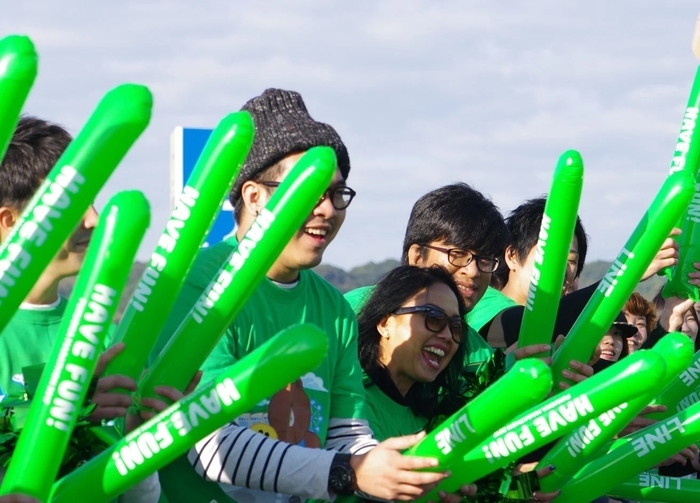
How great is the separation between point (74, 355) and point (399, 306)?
6.53 feet

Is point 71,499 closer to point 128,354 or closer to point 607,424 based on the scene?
point 128,354

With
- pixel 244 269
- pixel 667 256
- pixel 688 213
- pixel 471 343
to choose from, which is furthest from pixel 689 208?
pixel 244 269

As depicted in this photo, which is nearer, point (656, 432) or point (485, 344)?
point (656, 432)

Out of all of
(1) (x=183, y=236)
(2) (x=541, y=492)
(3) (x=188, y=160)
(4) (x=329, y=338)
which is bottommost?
(2) (x=541, y=492)

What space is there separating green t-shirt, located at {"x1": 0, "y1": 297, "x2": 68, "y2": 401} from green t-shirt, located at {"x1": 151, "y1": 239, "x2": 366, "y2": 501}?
347 millimetres

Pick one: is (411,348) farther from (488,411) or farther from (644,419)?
(488,411)

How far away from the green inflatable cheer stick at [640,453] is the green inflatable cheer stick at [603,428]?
0.19ft

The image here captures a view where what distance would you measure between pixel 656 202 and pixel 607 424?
69 cm

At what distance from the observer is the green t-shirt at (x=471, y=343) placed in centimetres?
448

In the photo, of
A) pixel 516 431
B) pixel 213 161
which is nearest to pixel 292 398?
pixel 516 431

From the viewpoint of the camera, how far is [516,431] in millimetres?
3041

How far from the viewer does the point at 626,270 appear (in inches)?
143

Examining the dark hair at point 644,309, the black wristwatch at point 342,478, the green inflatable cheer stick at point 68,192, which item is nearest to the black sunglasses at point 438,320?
the black wristwatch at point 342,478

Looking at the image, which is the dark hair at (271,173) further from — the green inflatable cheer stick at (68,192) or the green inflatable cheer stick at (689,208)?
the green inflatable cheer stick at (689,208)
